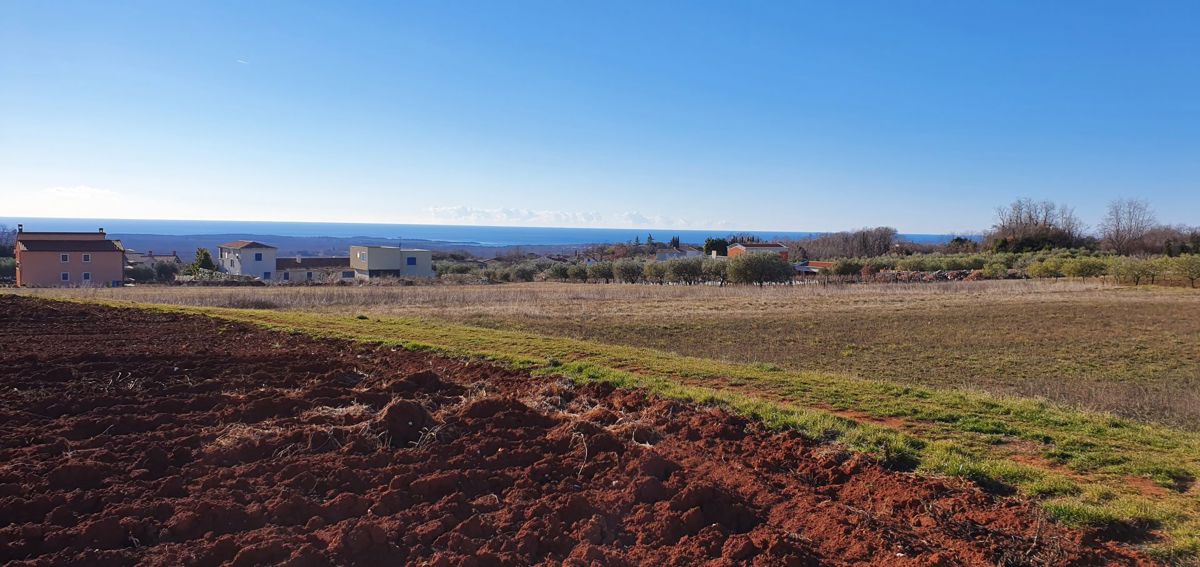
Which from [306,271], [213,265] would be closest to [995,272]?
[306,271]

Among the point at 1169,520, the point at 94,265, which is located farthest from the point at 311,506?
the point at 94,265

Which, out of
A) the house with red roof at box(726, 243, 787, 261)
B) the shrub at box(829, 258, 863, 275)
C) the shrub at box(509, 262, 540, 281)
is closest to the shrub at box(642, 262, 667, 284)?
the shrub at box(509, 262, 540, 281)

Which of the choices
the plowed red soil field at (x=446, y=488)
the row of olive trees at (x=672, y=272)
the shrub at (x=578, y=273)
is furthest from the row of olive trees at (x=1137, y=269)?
the plowed red soil field at (x=446, y=488)

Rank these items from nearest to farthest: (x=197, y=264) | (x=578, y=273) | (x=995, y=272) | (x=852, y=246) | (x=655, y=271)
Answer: (x=995, y=272) < (x=655, y=271) < (x=578, y=273) < (x=197, y=264) < (x=852, y=246)

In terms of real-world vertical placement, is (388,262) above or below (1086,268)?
below

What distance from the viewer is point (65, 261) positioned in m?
54.7

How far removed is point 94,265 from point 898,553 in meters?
68.0

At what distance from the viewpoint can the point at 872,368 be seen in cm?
1427

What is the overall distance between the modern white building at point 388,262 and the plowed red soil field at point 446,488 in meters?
66.6

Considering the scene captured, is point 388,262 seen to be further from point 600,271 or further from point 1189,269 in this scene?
point 1189,269

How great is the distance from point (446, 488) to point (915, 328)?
20428 mm

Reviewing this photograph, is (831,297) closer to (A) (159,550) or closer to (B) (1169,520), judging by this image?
(B) (1169,520)

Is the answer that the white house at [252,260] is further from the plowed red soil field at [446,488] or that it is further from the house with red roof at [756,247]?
the plowed red soil field at [446,488]

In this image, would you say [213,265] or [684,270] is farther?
[213,265]
